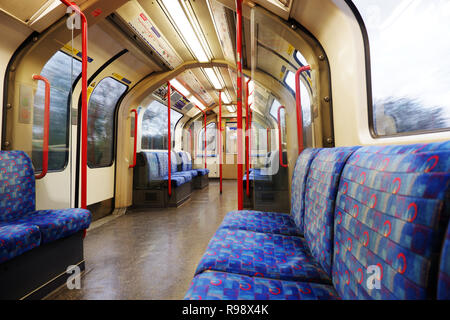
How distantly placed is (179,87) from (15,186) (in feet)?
14.8

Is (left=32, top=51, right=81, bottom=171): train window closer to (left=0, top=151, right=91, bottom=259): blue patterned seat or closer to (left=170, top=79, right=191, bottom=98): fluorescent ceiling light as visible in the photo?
(left=0, top=151, right=91, bottom=259): blue patterned seat

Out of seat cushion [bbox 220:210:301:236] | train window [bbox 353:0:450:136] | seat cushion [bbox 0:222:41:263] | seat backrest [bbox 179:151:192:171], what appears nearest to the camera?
train window [bbox 353:0:450:136]

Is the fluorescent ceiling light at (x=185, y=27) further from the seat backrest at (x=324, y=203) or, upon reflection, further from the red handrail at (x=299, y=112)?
the seat backrest at (x=324, y=203)

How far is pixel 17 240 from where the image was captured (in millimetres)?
1274

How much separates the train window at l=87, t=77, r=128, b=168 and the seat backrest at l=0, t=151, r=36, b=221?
153 centimetres

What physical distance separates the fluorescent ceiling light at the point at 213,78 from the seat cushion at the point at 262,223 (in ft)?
13.3

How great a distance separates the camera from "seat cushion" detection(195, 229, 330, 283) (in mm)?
957

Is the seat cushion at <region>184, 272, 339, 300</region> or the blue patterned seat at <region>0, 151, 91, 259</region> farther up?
the blue patterned seat at <region>0, 151, 91, 259</region>

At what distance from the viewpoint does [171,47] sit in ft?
12.0

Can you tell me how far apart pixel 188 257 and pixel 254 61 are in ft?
9.59

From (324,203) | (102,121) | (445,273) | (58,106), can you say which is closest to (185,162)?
(102,121)

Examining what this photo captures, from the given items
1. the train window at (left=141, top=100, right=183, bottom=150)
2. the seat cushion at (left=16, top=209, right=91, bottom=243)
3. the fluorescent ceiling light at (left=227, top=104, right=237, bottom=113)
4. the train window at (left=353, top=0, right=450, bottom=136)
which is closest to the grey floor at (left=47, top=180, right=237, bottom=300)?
the seat cushion at (left=16, top=209, right=91, bottom=243)

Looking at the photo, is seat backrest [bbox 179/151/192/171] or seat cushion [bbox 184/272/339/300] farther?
seat backrest [bbox 179/151/192/171]

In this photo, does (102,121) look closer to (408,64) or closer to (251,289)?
(251,289)
